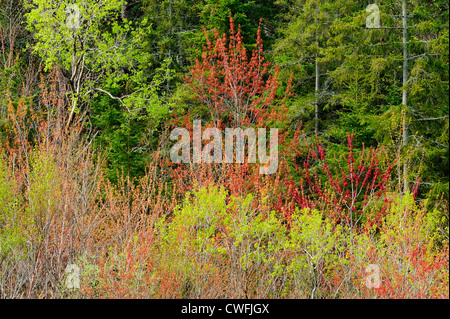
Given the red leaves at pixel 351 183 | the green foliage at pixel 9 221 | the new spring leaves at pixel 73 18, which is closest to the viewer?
the green foliage at pixel 9 221

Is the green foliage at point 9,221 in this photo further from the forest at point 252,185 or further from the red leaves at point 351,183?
the red leaves at point 351,183

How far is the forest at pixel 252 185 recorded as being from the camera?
6324 mm

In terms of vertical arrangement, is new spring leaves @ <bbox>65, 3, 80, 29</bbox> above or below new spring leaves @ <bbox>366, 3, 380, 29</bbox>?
above

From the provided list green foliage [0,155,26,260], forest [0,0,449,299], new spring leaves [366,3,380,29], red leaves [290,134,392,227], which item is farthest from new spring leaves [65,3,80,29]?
new spring leaves [366,3,380,29]

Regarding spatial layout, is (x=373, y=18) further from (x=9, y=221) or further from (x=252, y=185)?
(x=9, y=221)

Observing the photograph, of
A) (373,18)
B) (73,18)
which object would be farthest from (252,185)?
(73,18)

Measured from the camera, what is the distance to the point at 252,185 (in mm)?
10297

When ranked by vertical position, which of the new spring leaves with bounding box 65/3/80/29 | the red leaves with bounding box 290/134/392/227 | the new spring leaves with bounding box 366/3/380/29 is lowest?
the red leaves with bounding box 290/134/392/227

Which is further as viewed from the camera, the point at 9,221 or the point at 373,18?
the point at 373,18

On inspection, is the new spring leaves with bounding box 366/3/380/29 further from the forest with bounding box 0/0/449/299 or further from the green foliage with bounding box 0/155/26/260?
the green foliage with bounding box 0/155/26/260

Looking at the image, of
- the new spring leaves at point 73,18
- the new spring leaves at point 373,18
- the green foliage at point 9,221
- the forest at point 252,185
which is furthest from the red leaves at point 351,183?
the new spring leaves at point 73,18

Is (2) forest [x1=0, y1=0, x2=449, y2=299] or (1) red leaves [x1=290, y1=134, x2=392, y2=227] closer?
(2) forest [x1=0, y1=0, x2=449, y2=299]

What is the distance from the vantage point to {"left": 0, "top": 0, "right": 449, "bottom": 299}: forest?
20.7 ft
